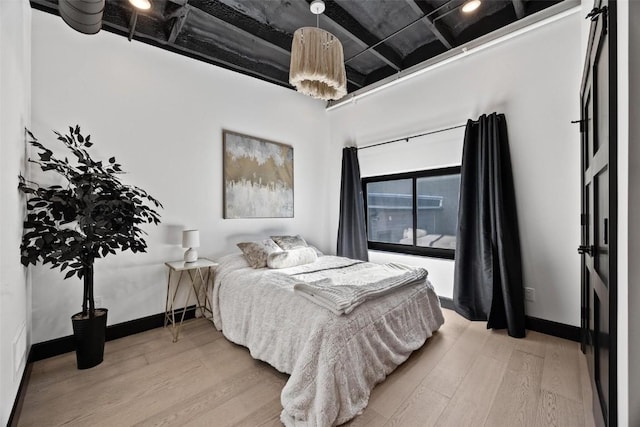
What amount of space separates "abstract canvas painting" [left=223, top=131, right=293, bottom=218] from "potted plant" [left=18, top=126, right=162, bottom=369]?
4.02 feet

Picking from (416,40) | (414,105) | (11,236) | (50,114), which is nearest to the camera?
(11,236)

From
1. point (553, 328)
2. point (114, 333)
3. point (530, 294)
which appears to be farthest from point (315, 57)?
point (553, 328)

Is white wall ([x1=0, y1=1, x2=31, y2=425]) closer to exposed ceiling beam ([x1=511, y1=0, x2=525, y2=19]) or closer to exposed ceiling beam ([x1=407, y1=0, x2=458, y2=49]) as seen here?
exposed ceiling beam ([x1=407, y1=0, x2=458, y2=49])

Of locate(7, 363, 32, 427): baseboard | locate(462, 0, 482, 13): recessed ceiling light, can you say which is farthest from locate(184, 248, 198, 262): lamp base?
locate(462, 0, 482, 13): recessed ceiling light

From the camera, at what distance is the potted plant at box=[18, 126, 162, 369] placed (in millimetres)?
1863

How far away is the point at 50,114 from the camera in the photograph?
228cm

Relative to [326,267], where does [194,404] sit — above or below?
below

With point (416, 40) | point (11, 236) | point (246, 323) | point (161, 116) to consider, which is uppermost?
point (416, 40)

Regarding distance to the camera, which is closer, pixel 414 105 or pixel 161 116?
pixel 161 116

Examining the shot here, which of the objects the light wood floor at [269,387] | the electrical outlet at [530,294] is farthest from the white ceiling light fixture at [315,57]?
the electrical outlet at [530,294]

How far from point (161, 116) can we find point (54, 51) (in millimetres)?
881

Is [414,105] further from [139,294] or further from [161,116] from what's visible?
[139,294]

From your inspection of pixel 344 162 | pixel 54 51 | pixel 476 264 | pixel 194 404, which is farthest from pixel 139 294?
pixel 476 264

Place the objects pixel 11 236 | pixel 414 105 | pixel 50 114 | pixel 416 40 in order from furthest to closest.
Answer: pixel 414 105 → pixel 416 40 → pixel 50 114 → pixel 11 236
